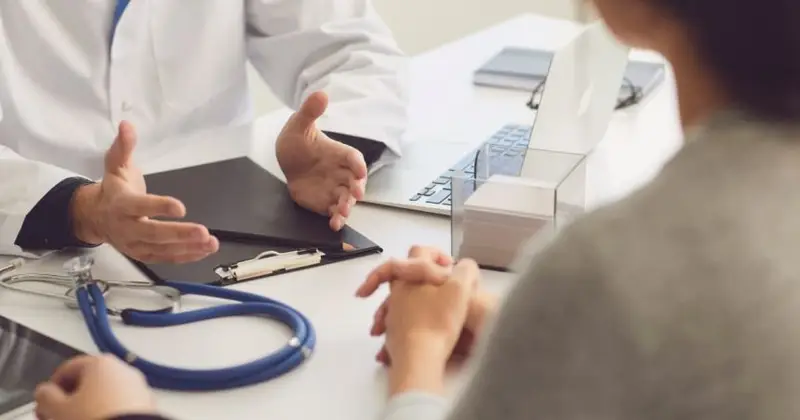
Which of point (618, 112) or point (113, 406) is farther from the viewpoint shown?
point (618, 112)

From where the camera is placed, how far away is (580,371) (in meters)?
0.40

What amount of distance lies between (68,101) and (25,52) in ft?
0.28

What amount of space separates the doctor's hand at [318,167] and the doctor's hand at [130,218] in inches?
6.8

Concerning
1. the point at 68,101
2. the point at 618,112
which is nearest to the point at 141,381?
the point at 68,101

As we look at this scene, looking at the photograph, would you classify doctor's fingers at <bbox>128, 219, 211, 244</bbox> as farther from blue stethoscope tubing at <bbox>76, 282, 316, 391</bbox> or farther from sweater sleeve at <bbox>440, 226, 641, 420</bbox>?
sweater sleeve at <bbox>440, 226, 641, 420</bbox>

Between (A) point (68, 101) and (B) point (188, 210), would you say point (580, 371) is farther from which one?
(A) point (68, 101)

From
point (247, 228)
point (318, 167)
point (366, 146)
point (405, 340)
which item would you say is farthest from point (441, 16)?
point (405, 340)

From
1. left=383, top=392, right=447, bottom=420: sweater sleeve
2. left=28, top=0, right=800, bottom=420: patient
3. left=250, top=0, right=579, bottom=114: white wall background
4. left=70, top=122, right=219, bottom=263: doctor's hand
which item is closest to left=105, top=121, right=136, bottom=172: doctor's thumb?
left=70, top=122, right=219, bottom=263: doctor's hand

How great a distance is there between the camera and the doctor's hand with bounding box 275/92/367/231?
1028 millimetres

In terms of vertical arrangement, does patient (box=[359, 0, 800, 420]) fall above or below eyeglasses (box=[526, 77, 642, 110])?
above

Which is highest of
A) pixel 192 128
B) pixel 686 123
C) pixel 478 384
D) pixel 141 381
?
pixel 686 123

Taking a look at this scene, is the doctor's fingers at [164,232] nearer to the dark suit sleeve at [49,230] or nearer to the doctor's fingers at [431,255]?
the dark suit sleeve at [49,230]

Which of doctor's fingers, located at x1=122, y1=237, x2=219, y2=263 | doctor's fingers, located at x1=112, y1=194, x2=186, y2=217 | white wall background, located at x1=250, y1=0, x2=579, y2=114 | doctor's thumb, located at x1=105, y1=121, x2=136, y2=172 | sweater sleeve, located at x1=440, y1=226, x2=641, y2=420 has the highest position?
sweater sleeve, located at x1=440, y1=226, x2=641, y2=420

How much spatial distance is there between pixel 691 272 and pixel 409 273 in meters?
0.44
